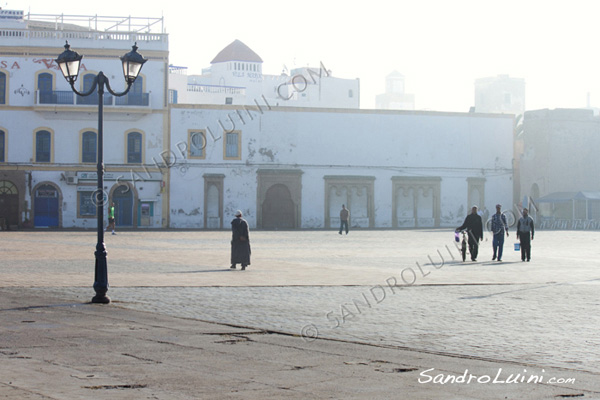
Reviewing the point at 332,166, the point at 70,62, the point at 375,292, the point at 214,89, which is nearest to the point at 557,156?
the point at 332,166

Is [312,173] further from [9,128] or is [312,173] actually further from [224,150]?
[9,128]

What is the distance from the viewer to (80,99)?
156ft

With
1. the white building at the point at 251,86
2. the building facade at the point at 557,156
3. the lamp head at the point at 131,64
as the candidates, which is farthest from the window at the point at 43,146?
the lamp head at the point at 131,64

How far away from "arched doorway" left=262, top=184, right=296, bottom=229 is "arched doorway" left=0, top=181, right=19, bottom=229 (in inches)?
543

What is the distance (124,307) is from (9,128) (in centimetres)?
3756

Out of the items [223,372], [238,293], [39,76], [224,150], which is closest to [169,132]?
[224,150]

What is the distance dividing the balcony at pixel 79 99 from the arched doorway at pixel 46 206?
15.2 feet

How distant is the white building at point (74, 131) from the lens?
155ft

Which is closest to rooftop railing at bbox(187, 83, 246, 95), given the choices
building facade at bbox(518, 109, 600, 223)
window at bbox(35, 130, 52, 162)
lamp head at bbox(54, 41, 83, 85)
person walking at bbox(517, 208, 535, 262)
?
window at bbox(35, 130, 52, 162)

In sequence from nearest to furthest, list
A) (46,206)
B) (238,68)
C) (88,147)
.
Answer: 1. (46,206)
2. (88,147)
3. (238,68)

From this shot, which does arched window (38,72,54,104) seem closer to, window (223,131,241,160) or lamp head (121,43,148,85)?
window (223,131,241,160)

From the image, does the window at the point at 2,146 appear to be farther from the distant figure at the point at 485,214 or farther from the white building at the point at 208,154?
the distant figure at the point at 485,214

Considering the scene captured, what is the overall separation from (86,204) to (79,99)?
19.0 ft

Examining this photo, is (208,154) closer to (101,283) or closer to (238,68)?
(101,283)
